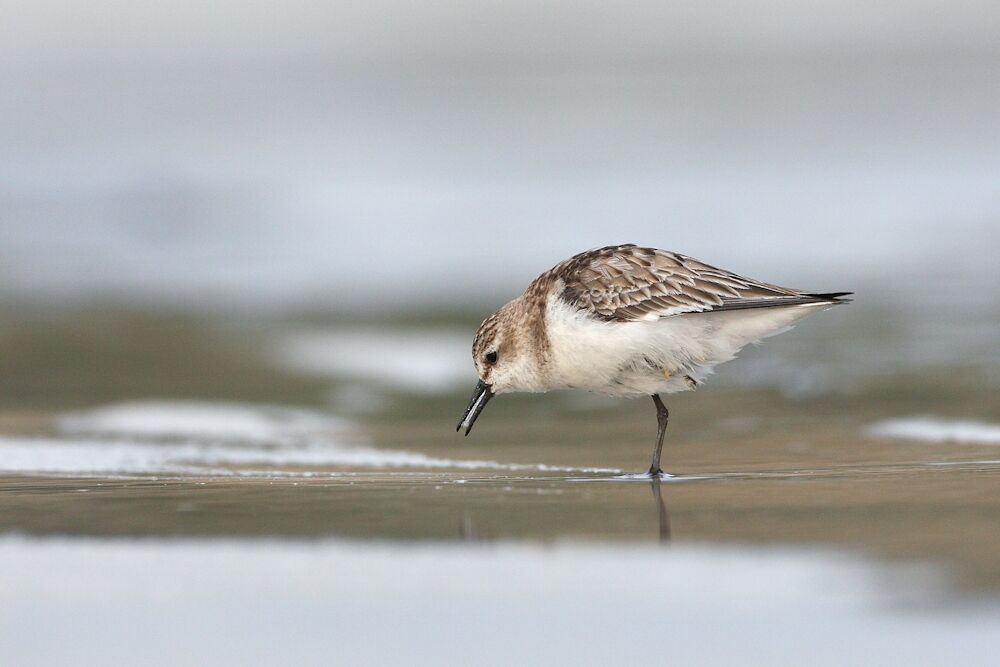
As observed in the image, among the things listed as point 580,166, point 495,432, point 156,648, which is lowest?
point 156,648

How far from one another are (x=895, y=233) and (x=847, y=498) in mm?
11985

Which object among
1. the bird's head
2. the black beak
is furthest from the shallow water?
the bird's head

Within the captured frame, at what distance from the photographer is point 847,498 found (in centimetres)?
604

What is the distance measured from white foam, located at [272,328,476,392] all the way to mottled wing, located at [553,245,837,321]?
3436 millimetres

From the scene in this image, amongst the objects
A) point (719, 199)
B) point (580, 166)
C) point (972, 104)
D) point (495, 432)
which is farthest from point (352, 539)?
point (972, 104)

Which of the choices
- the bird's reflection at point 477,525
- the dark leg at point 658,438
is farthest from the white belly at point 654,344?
the bird's reflection at point 477,525

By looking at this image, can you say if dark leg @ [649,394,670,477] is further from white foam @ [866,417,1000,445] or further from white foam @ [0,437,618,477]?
white foam @ [866,417,1000,445]

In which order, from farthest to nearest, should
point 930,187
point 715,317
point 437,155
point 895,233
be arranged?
point 437,155 → point 930,187 → point 895,233 → point 715,317

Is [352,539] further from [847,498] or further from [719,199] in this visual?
[719,199]

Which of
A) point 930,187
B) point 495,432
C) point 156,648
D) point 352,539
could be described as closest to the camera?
point 156,648

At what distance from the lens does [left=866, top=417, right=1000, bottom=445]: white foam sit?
26.2 ft

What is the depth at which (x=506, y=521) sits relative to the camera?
5.87 m

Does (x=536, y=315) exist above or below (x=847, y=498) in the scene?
above

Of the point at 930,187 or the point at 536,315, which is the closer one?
the point at 536,315
